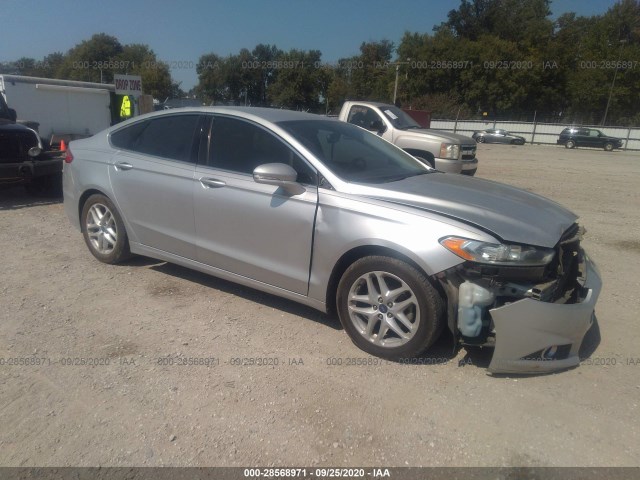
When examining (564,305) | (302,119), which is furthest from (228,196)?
(564,305)

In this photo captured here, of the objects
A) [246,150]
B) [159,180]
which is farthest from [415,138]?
[159,180]

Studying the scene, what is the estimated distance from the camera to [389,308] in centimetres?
329

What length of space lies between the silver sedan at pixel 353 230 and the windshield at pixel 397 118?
231 inches

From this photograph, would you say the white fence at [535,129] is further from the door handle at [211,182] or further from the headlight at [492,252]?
the door handle at [211,182]

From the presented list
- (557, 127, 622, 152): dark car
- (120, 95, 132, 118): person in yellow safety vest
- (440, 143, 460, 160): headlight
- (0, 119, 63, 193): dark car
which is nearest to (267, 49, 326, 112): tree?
(557, 127, 622, 152): dark car

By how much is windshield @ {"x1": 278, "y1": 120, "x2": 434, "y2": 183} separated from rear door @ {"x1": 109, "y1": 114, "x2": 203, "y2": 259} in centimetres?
98

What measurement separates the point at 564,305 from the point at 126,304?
336 cm

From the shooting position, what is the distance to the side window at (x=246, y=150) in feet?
12.3

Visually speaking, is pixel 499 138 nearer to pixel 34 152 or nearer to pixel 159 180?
pixel 34 152

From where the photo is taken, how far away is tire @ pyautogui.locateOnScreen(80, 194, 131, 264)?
4.84 meters

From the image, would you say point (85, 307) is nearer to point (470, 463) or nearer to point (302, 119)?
point (302, 119)

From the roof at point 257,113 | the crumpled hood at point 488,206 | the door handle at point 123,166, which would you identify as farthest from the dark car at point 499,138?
the door handle at point 123,166

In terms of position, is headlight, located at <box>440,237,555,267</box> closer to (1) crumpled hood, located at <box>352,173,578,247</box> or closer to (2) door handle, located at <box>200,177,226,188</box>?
(1) crumpled hood, located at <box>352,173,578,247</box>

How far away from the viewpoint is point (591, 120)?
58.4 meters
